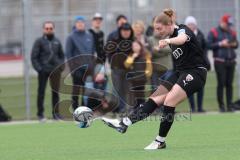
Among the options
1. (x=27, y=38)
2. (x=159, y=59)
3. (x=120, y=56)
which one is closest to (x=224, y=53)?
(x=159, y=59)

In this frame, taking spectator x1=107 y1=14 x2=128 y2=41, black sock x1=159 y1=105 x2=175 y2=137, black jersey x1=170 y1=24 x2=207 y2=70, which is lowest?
black sock x1=159 y1=105 x2=175 y2=137

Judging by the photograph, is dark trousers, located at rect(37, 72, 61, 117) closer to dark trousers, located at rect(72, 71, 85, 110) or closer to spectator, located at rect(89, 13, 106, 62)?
dark trousers, located at rect(72, 71, 85, 110)

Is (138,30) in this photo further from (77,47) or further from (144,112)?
(144,112)

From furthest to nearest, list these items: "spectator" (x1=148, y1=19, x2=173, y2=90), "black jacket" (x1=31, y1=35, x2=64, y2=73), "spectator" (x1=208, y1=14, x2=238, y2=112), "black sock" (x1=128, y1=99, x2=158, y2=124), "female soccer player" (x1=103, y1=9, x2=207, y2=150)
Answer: "spectator" (x1=208, y1=14, x2=238, y2=112), "spectator" (x1=148, y1=19, x2=173, y2=90), "black jacket" (x1=31, y1=35, x2=64, y2=73), "black sock" (x1=128, y1=99, x2=158, y2=124), "female soccer player" (x1=103, y1=9, x2=207, y2=150)

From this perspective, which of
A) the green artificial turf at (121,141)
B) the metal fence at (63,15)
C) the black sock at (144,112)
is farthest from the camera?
the metal fence at (63,15)

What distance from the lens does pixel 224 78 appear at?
1761 centimetres

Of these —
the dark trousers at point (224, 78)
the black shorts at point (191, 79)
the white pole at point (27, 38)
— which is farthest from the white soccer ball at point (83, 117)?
the dark trousers at point (224, 78)

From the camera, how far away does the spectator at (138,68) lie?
1688 cm

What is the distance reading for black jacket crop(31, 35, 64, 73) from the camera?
16375mm

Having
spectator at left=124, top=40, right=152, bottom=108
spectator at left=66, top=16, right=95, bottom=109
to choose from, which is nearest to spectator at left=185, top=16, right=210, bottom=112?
spectator at left=124, top=40, right=152, bottom=108

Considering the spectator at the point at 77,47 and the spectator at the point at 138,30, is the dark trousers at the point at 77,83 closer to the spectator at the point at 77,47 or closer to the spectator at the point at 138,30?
the spectator at the point at 77,47

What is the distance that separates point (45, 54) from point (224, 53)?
409 centimetres

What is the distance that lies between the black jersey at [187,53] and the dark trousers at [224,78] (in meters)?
7.44

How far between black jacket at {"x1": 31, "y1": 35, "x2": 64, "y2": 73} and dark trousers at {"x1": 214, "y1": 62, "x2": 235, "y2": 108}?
3.73 metres
